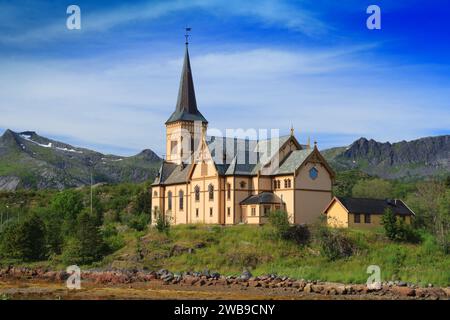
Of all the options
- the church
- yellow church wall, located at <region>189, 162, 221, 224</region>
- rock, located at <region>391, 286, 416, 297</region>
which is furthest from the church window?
rock, located at <region>391, 286, 416, 297</region>

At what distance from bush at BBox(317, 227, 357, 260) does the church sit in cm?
678

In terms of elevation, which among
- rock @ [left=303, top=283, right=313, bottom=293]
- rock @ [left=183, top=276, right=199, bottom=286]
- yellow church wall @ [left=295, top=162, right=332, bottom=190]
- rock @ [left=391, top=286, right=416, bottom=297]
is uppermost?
yellow church wall @ [left=295, top=162, right=332, bottom=190]

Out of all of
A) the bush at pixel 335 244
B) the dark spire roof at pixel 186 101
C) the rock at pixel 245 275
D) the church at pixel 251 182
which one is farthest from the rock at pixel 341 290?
the dark spire roof at pixel 186 101

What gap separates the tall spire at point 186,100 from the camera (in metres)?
87.7

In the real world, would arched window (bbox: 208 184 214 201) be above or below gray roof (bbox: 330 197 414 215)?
above

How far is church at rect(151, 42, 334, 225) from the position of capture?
64.6 m

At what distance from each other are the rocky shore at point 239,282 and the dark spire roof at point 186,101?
34139 mm

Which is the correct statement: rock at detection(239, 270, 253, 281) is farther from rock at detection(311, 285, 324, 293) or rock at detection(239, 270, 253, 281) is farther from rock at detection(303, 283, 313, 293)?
rock at detection(311, 285, 324, 293)

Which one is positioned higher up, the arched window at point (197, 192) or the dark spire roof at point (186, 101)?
the dark spire roof at point (186, 101)

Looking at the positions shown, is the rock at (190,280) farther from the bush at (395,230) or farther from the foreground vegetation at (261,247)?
the bush at (395,230)
